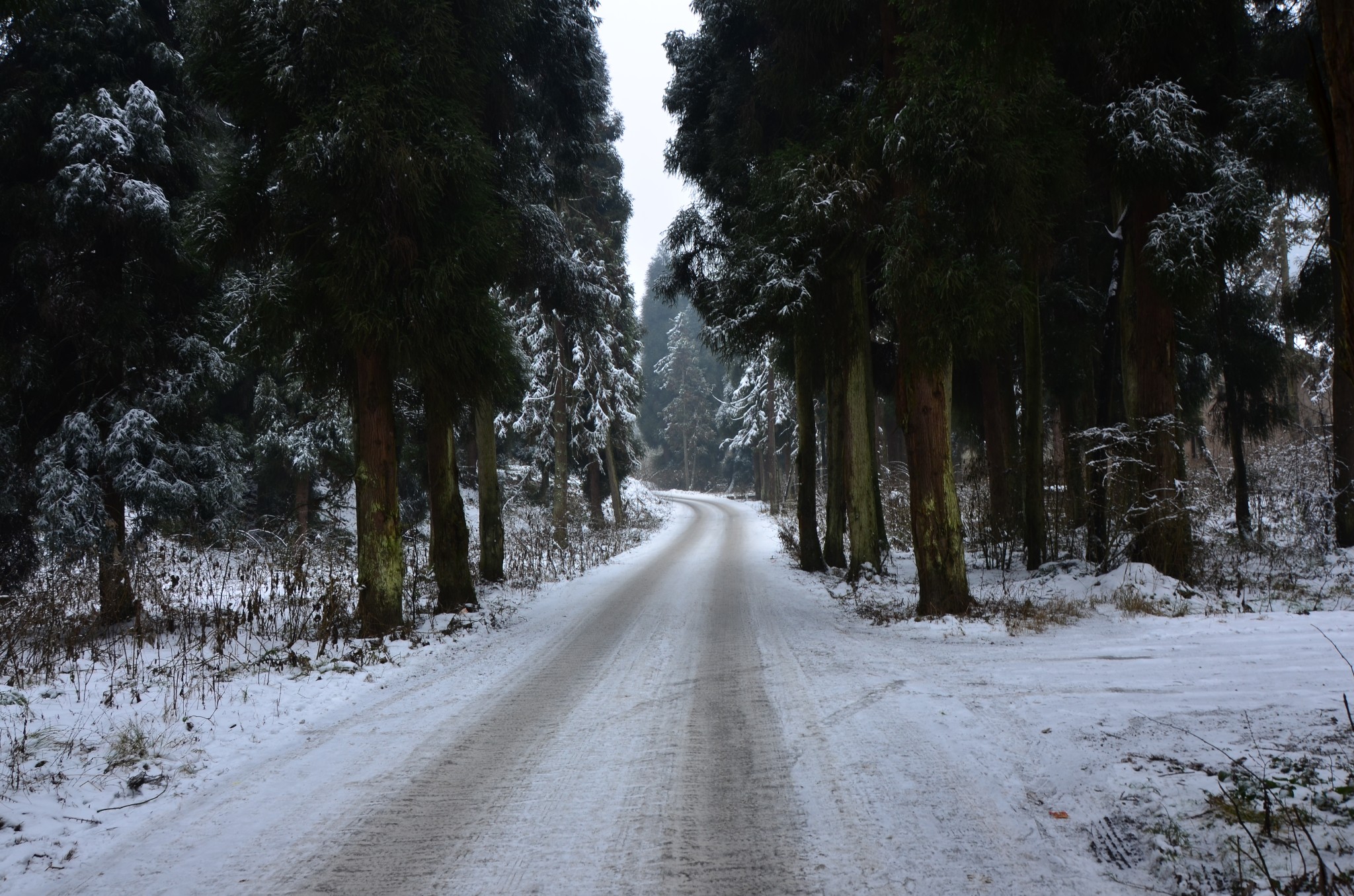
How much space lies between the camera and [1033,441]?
12.0m

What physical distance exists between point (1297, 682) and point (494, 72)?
40.9ft

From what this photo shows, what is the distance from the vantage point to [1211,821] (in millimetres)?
3023

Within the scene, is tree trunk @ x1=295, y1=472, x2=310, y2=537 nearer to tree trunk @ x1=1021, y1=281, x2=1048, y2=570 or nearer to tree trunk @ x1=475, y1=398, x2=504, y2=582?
tree trunk @ x1=475, y1=398, x2=504, y2=582

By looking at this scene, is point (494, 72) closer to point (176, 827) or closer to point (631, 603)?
point (631, 603)

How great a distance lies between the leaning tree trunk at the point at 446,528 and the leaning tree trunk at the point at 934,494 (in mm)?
6489

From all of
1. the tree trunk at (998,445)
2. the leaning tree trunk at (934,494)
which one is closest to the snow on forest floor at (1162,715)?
the leaning tree trunk at (934,494)

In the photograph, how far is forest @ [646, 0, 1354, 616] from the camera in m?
8.49

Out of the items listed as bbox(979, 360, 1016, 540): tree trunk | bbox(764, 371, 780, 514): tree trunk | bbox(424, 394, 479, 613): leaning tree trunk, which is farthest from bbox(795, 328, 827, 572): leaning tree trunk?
bbox(764, 371, 780, 514): tree trunk

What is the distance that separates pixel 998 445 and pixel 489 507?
1044 centimetres

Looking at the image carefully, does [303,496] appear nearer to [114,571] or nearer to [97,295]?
[97,295]

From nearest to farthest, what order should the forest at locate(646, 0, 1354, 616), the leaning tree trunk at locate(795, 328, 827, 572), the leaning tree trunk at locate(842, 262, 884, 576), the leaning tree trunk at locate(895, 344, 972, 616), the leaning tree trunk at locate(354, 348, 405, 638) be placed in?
the forest at locate(646, 0, 1354, 616) → the leaning tree trunk at locate(354, 348, 405, 638) → the leaning tree trunk at locate(895, 344, 972, 616) → the leaning tree trunk at locate(842, 262, 884, 576) → the leaning tree trunk at locate(795, 328, 827, 572)

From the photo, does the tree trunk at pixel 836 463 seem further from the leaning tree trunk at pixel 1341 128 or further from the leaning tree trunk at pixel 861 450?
the leaning tree trunk at pixel 1341 128

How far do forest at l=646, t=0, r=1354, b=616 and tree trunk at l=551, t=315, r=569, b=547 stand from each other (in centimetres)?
789

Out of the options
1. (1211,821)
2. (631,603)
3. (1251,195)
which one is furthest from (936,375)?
(1211,821)
